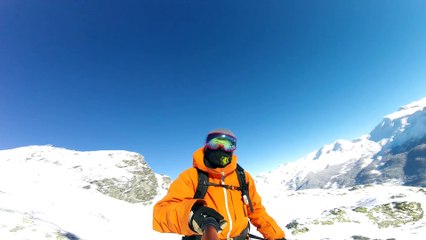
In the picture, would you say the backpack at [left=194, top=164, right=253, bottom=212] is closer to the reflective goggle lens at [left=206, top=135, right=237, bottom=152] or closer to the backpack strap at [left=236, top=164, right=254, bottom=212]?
the backpack strap at [left=236, top=164, right=254, bottom=212]

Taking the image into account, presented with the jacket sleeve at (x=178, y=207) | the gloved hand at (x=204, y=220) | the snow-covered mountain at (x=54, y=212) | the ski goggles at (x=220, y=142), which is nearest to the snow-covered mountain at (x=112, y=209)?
the snow-covered mountain at (x=54, y=212)

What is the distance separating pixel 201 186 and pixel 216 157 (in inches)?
23.9

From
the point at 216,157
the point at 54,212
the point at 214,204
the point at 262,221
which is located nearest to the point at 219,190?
the point at 214,204

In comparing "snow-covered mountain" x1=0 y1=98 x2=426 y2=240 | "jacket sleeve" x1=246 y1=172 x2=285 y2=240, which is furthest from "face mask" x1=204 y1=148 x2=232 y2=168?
"snow-covered mountain" x1=0 y1=98 x2=426 y2=240

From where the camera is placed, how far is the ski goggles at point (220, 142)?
4.93 metres

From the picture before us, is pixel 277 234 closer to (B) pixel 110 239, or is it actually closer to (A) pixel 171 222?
(A) pixel 171 222

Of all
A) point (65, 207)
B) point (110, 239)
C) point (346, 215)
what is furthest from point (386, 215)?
point (65, 207)

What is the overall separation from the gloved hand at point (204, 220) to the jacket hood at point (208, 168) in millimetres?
1324

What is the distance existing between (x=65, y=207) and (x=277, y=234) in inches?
485

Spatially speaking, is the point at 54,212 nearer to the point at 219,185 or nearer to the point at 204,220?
the point at 219,185

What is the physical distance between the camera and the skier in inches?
172

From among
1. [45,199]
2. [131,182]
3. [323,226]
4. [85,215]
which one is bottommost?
[323,226]

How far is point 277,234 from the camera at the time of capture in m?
5.46

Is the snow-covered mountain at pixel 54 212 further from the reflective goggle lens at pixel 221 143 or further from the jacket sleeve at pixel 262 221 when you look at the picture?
the jacket sleeve at pixel 262 221
